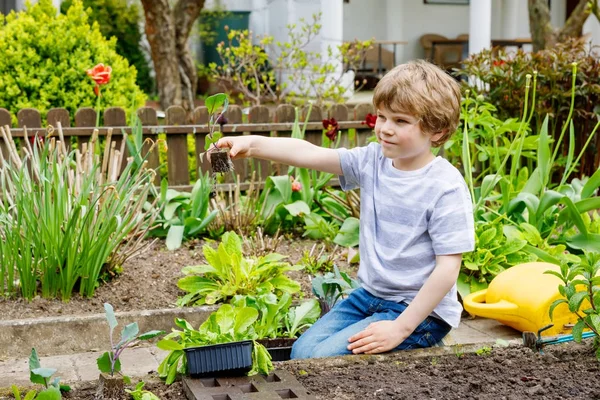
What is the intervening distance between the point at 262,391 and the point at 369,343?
0.56 m

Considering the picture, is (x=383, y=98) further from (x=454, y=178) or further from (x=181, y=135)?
(x=181, y=135)

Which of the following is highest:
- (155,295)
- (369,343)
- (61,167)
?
(61,167)

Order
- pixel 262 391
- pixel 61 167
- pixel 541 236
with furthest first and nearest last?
1. pixel 541 236
2. pixel 61 167
3. pixel 262 391

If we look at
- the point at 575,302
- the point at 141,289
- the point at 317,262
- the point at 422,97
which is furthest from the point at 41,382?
the point at 317,262

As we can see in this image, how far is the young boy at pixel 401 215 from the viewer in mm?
2857

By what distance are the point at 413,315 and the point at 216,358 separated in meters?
0.70

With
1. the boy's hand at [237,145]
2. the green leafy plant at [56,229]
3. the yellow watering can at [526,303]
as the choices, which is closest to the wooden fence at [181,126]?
the green leafy plant at [56,229]

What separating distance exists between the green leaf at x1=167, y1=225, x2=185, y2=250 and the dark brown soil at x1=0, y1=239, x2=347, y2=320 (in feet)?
0.17

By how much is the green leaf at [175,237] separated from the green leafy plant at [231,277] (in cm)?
71

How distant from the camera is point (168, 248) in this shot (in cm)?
491

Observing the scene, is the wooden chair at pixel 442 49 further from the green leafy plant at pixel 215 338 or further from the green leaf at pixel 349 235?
the green leafy plant at pixel 215 338

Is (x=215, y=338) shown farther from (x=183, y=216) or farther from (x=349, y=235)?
(x=183, y=216)

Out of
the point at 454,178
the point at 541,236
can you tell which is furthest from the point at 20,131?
the point at 454,178

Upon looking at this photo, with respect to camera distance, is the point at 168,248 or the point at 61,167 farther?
the point at 168,248
